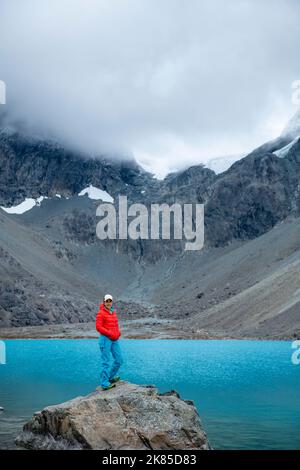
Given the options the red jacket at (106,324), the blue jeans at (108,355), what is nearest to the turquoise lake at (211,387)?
the blue jeans at (108,355)

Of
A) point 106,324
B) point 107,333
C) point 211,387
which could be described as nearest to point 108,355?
point 107,333

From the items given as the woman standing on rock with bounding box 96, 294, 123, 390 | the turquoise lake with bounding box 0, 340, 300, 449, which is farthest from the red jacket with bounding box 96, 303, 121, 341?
the turquoise lake with bounding box 0, 340, 300, 449

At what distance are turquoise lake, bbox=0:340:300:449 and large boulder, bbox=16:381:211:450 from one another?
266cm

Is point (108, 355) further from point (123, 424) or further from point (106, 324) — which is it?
point (123, 424)

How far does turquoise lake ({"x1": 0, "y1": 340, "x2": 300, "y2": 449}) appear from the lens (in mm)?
26734

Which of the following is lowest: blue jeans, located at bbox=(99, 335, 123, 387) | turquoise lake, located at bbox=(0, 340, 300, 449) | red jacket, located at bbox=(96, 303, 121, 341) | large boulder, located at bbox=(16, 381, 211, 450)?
turquoise lake, located at bbox=(0, 340, 300, 449)

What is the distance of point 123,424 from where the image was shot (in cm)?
2083

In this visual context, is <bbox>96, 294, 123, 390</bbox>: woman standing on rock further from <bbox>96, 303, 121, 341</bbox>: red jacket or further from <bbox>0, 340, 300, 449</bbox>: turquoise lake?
<bbox>0, 340, 300, 449</bbox>: turquoise lake

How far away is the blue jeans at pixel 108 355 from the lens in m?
22.9

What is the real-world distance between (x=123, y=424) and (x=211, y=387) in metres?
22.4

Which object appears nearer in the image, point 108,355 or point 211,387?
point 108,355

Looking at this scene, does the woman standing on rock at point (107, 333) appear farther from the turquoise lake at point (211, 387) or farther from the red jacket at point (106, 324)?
the turquoise lake at point (211, 387)
